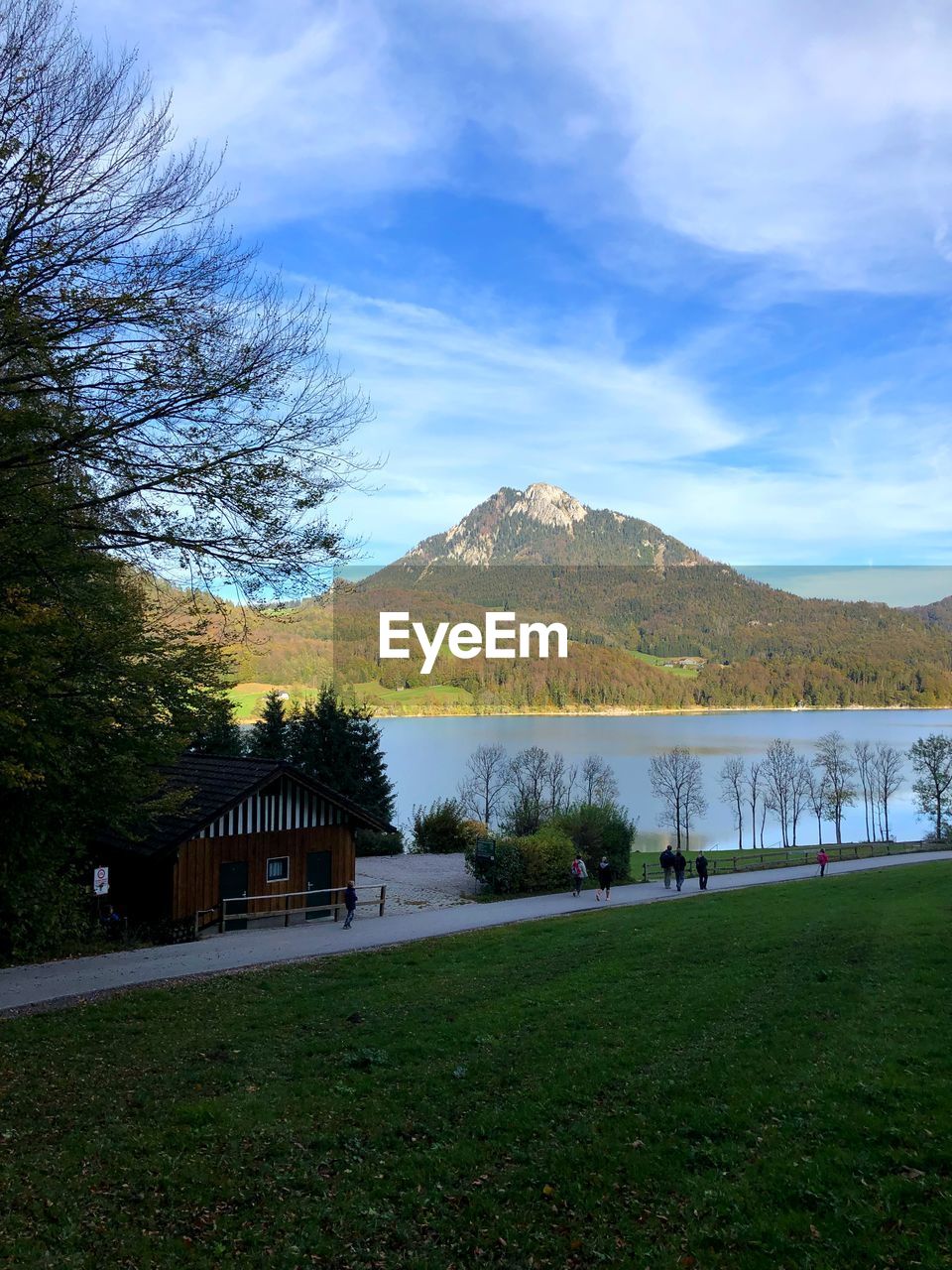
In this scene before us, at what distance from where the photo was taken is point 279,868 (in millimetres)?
19484

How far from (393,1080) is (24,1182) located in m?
3.11

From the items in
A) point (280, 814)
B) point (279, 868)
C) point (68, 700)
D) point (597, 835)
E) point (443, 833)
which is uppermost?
point (68, 700)

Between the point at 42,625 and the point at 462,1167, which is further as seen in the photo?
the point at 42,625

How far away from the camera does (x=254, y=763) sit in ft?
65.3

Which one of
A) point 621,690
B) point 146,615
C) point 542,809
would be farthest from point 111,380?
point 621,690

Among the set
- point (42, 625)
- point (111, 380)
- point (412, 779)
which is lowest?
point (412, 779)

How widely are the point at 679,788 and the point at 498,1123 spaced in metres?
68.2

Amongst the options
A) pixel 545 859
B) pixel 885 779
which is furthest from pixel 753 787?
pixel 545 859

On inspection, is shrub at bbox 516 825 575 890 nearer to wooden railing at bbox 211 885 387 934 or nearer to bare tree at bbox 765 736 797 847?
wooden railing at bbox 211 885 387 934

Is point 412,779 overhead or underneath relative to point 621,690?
underneath

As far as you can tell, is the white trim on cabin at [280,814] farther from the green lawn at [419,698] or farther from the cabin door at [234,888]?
the green lawn at [419,698]

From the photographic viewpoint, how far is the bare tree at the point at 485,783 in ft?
226

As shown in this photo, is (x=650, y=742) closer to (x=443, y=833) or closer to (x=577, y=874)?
(x=443, y=833)

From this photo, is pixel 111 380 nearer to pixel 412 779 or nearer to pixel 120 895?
pixel 120 895
